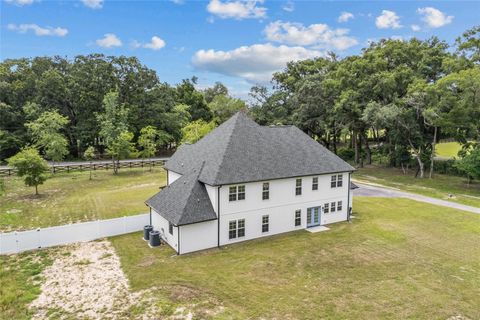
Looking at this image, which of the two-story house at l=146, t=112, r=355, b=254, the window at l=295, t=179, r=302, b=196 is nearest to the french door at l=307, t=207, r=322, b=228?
the two-story house at l=146, t=112, r=355, b=254

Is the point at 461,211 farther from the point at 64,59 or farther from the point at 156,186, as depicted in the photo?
the point at 64,59

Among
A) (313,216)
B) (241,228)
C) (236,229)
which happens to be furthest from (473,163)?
(236,229)

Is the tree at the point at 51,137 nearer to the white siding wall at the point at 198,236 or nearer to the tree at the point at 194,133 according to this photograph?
the tree at the point at 194,133

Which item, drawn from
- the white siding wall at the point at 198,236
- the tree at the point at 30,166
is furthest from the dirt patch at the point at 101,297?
the tree at the point at 30,166

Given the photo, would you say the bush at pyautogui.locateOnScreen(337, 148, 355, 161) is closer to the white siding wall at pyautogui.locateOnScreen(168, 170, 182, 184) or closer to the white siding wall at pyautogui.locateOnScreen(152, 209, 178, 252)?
the white siding wall at pyautogui.locateOnScreen(168, 170, 182, 184)

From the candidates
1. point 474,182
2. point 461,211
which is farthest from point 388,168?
point 461,211

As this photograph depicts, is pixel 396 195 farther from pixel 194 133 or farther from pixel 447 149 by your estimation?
pixel 447 149

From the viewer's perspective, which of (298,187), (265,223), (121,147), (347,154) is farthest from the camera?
(347,154)
